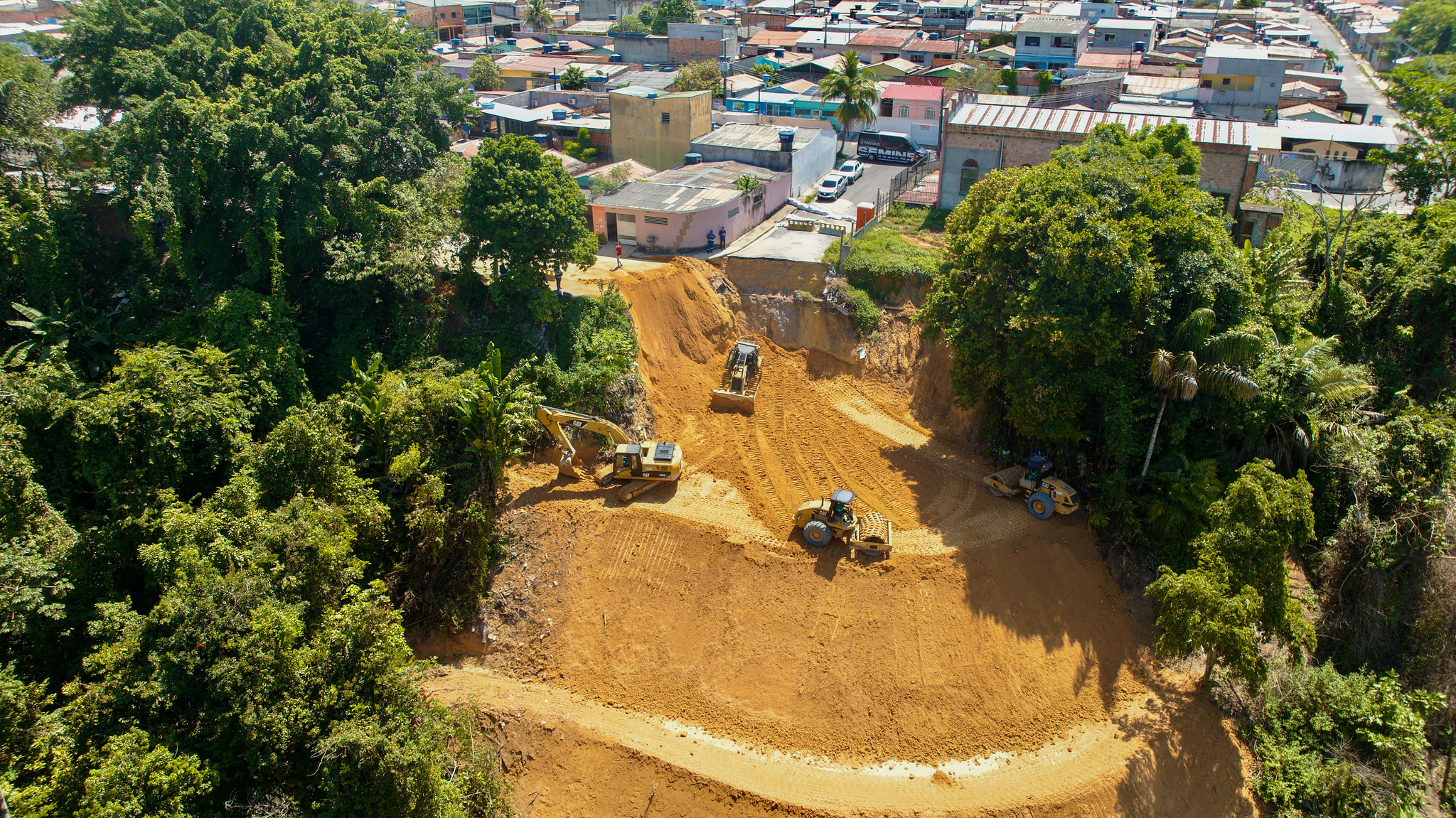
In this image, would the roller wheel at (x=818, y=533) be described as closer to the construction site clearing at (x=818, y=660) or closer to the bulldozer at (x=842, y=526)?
the bulldozer at (x=842, y=526)

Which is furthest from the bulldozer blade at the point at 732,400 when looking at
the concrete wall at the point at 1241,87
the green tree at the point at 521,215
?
the concrete wall at the point at 1241,87

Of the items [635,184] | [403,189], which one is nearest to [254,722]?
[403,189]

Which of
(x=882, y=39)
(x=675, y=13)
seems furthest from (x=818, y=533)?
(x=675, y=13)

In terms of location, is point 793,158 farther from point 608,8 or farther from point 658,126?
point 608,8

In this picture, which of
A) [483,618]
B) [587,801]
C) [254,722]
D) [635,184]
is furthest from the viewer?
[635,184]

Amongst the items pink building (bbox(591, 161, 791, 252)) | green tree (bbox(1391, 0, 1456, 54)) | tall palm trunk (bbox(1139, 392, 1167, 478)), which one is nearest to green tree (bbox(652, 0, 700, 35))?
pink building (bbox(591, 161, 791, 252))

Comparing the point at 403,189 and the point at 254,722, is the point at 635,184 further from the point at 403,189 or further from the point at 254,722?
the point at 254,722
